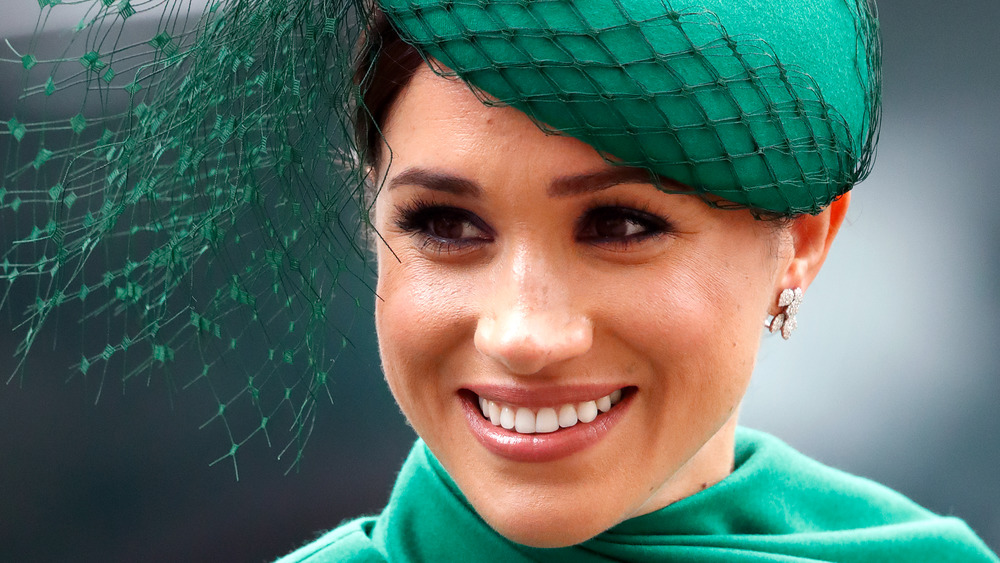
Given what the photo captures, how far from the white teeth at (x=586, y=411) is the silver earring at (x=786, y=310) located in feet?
1.13

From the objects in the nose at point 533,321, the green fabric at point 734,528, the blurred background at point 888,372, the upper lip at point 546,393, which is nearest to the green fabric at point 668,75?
the nose at point 533,321

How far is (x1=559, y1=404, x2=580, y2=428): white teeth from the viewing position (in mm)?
1136

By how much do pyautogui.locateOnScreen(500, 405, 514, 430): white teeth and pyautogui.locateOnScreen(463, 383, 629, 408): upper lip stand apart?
2 centimetres

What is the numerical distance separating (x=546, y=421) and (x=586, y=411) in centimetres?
5

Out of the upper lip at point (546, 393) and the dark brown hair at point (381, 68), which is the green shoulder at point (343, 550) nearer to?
the upper lip at point (546, 393)

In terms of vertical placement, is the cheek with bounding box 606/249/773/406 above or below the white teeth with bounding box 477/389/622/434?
above

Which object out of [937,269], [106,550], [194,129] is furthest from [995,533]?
[194,129]

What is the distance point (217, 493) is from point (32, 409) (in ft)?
1.81

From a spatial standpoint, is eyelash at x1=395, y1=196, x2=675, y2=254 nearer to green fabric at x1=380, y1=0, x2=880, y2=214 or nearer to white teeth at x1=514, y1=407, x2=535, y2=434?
green fabric at x1=380, y1=0, x2=880, y2=214

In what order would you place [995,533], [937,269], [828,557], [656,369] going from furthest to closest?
[937,269]
[995,533]
[828,557]
[656,369]

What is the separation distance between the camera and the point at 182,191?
1.29m

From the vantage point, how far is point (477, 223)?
1.14 metres

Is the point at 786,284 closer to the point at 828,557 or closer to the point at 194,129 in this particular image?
the point at 828,557

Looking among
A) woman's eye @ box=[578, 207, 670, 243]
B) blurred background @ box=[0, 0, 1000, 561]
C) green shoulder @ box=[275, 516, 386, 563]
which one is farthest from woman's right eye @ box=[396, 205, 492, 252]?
blurred background @ box=[0, 0, 1000, 561]
